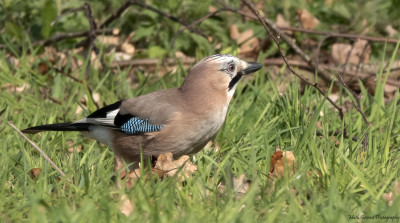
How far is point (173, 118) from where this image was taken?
434cm

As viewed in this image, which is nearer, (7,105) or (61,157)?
(61,157)

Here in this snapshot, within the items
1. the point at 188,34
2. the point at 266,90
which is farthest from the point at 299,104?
the point at 188,34

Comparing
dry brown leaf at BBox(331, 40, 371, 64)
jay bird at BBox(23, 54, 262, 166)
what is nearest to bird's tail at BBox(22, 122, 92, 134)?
jay bird at BBox(23, 54, 262, 166)

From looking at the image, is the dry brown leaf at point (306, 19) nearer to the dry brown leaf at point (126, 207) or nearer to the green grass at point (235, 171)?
the green grass at point (235, 171)

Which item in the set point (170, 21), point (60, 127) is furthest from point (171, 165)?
point (170, 21)

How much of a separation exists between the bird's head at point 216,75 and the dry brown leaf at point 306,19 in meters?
2.65

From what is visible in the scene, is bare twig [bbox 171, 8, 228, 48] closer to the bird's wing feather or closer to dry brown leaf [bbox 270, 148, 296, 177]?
the bird's wing feather

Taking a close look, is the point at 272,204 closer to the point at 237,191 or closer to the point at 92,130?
the point at 237,191

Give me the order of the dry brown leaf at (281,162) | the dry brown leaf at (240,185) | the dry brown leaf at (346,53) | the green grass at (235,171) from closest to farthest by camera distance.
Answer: the green grass at (235,171) < the dry brown leaf at (240,185) < the dry brown leaf at (281,162) < the dry brown leaf at (346,53)

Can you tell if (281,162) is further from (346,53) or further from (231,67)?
(346,53)

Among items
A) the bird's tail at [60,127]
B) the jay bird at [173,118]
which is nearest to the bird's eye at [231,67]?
the jay bird at [173,118]

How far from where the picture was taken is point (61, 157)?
4492 mm

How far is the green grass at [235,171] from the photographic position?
128 inches

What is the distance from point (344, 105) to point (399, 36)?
5.03 ft
